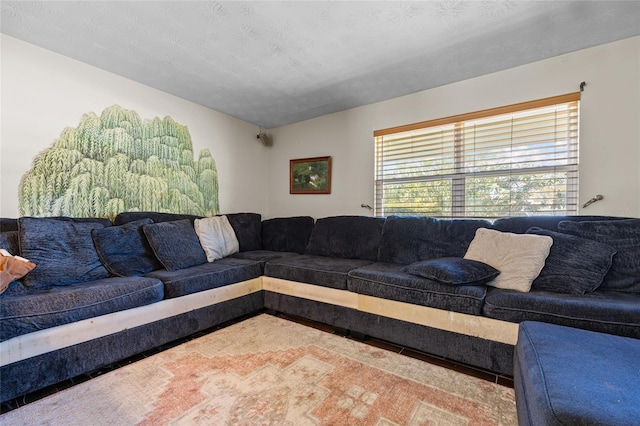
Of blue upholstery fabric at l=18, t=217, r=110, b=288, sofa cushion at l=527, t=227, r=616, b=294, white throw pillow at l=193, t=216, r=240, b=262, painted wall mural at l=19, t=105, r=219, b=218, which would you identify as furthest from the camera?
white throw pillow at l=193, t=216, r=240, b=262

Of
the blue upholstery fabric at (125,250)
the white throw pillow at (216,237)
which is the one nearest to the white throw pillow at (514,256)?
the white throw pillow at (216,237)

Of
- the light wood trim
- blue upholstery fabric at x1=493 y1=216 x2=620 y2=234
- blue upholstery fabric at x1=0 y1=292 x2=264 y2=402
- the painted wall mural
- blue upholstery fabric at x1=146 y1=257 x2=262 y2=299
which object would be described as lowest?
blue upholstery fabric at x1=0 y1=292 x2=264 y2=402

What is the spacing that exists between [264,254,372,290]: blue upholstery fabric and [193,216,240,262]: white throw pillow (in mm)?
554

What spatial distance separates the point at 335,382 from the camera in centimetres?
163

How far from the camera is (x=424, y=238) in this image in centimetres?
262

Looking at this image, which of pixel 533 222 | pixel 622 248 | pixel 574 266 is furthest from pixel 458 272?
pixel 622 248

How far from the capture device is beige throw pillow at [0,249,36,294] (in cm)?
163

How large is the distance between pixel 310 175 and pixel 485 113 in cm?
217

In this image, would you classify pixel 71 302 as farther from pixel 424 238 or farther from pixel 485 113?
pixel 485 113

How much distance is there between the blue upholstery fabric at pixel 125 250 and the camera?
223 centimetres

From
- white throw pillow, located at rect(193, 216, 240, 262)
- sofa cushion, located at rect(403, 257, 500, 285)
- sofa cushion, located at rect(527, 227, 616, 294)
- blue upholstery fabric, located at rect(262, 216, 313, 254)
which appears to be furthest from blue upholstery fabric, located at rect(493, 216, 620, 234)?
white throw pillow, located at rect(193, 216, 240, 262)

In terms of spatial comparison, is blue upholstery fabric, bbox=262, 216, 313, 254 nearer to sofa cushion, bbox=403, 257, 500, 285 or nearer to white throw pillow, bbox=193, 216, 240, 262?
white throw pillow, bbox=193, 216, 240, 262

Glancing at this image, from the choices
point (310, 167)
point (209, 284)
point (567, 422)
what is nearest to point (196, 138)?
point (310, 167)

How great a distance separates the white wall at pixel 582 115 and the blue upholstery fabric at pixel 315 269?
Result: 99 cm
